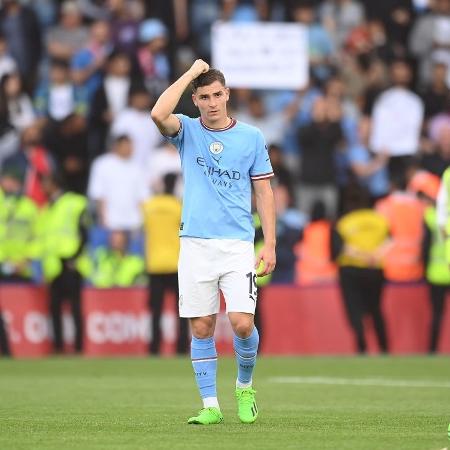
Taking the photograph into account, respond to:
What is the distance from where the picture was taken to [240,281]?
1032 centimetres

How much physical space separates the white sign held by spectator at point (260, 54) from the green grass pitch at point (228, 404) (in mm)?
4105

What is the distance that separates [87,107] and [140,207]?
2.52m

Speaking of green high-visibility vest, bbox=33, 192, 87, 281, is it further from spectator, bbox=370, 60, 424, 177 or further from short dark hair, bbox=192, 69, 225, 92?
short dark hair, bbox=192, 69, 225, 92

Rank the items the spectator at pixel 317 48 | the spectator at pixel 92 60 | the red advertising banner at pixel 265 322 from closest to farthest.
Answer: the red advertising banner at pixel 265 322
the spectator at pixel 92 60
the spectator at pixel 317 48

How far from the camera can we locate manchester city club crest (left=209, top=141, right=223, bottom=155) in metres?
10.4

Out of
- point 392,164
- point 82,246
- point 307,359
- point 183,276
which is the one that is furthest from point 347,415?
point 392,164

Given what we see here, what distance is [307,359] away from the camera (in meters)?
19.5

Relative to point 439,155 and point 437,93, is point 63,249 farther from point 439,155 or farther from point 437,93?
point 437,93

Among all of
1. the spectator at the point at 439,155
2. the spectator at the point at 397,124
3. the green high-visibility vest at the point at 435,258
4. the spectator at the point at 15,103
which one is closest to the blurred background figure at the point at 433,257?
the green high-visibility vest at the point at 435,258

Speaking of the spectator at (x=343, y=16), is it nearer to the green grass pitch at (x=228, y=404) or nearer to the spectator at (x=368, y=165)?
the spectator at (x=368, y=165)

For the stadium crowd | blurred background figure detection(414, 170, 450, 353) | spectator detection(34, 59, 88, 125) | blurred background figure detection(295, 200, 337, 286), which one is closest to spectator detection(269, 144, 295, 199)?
the stadium crowd

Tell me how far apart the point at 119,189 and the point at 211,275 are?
473 inches

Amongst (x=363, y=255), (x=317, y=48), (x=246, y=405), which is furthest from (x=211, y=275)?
(x=317, y=48)

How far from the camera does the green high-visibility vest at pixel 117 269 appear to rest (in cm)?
2236
